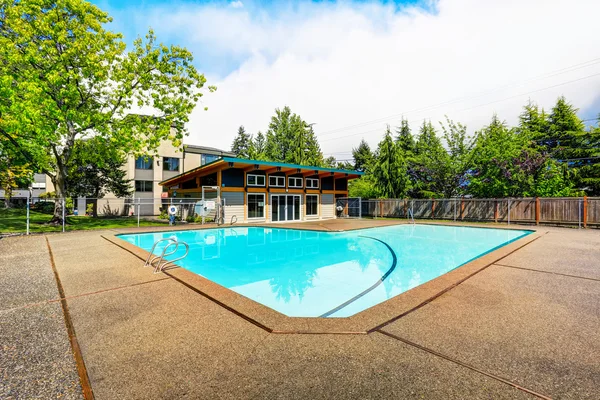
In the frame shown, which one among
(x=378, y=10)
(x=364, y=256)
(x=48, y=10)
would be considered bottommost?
(x=364, y=256)

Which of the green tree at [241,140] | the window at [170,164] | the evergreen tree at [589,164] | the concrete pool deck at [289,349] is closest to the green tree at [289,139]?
the window at [170,164]

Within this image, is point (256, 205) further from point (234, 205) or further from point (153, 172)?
point (153, 172)

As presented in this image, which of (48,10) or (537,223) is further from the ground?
(48,10)

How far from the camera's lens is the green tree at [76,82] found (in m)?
13.0

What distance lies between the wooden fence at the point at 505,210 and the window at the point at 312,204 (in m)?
5.67

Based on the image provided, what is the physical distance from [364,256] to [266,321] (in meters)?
6.40

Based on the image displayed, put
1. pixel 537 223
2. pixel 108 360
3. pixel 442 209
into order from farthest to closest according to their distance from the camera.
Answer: pixel 442 209
pixel 537 223
pixel 108 360

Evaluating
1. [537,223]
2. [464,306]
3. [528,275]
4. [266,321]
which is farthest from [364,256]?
[537,223]

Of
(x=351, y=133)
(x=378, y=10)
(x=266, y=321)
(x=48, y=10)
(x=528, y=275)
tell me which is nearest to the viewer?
(x=266, y=321)

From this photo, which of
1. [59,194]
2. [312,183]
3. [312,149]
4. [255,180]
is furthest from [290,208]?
[312,149]

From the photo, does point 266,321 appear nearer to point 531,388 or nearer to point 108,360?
point 108,360

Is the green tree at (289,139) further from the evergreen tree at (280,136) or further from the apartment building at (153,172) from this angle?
the apartment building at (153,172)

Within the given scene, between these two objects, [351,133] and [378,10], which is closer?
[378,10]

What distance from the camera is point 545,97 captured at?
2800 centimetres
